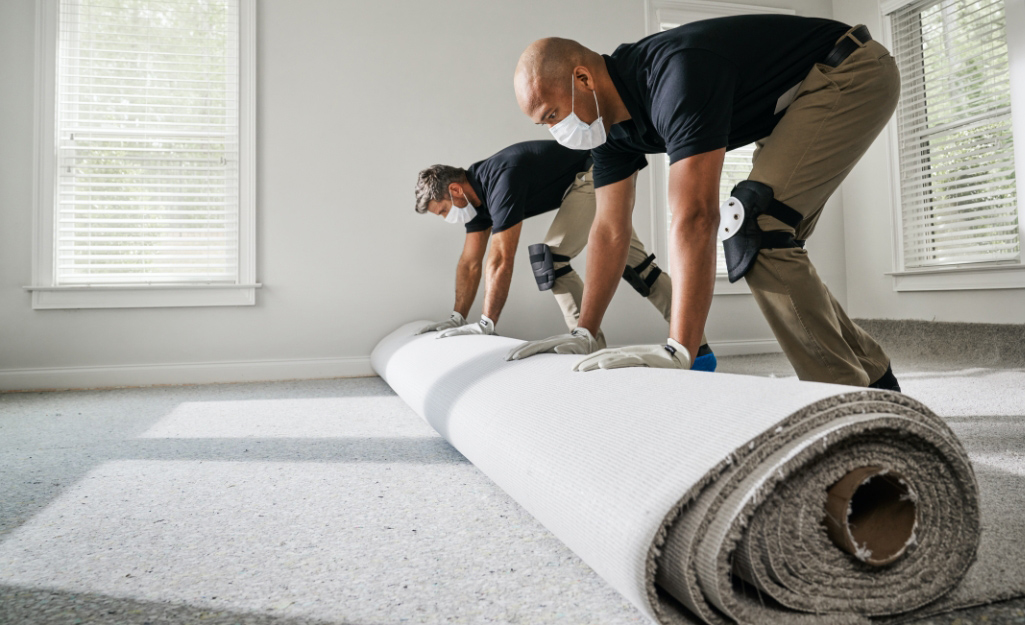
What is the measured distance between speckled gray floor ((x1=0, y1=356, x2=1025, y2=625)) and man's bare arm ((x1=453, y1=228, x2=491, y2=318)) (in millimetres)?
991

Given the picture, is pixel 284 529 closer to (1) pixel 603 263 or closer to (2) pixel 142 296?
(1) pixel 603 263

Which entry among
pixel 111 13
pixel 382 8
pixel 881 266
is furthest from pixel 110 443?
pixel 881 266

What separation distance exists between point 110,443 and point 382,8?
2801 millimetres

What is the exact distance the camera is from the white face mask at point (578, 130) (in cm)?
150

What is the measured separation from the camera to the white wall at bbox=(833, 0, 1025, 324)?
144 inches

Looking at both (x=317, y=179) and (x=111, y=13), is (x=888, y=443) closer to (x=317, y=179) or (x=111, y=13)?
(x=317, y=179)

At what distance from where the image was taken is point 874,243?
4043 mm

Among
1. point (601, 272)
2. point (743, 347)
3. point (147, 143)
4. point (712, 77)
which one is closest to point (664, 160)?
point (743, 347)

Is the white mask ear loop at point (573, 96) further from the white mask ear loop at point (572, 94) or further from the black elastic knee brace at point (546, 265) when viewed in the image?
the black elastic knee brace at point (546, 265)

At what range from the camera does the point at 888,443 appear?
653 mm

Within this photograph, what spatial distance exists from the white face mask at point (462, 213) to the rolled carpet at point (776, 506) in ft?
6.90

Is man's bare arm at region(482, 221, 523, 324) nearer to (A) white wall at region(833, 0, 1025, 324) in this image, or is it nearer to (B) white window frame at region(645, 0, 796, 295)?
(B) white window frame at region(645, 0, 796, 295)

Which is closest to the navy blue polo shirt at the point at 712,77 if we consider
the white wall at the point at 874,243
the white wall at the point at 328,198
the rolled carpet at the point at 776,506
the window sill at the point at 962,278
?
the rolled carpet at the point at 776,506

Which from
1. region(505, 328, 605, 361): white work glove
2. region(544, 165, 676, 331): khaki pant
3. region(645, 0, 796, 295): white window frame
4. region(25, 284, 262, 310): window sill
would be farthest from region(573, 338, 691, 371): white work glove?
region(645, 0, 796, 295): white window frame
